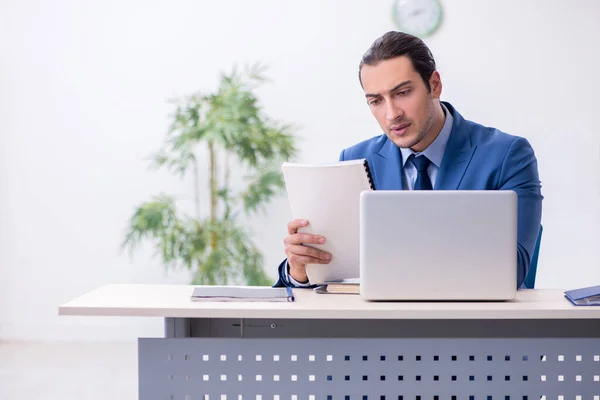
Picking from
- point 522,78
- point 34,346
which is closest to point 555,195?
point 522,78

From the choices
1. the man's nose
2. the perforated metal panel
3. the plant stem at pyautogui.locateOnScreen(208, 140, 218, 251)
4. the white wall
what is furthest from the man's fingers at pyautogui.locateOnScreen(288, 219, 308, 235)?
the white wall

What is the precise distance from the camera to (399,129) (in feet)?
7.63

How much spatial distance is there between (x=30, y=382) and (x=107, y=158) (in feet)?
4.93

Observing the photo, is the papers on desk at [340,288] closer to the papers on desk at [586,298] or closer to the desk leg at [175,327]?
the desk leg at [175,327]

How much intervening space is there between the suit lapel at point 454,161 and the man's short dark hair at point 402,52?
0.62 feet

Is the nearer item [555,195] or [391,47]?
[391,47]

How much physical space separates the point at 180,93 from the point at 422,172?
265 centimetres

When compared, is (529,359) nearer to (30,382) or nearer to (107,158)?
(30,382)

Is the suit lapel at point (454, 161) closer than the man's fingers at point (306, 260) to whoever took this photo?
No

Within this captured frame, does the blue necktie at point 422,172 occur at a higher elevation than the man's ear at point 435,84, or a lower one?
lower

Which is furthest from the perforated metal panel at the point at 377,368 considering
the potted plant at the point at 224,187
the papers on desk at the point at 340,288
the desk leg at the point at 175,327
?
the potted plant at the point at 224,187

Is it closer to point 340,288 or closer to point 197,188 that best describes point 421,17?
point 197,188

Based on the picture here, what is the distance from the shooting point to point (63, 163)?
478cm

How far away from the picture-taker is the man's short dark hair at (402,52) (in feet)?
7.55
